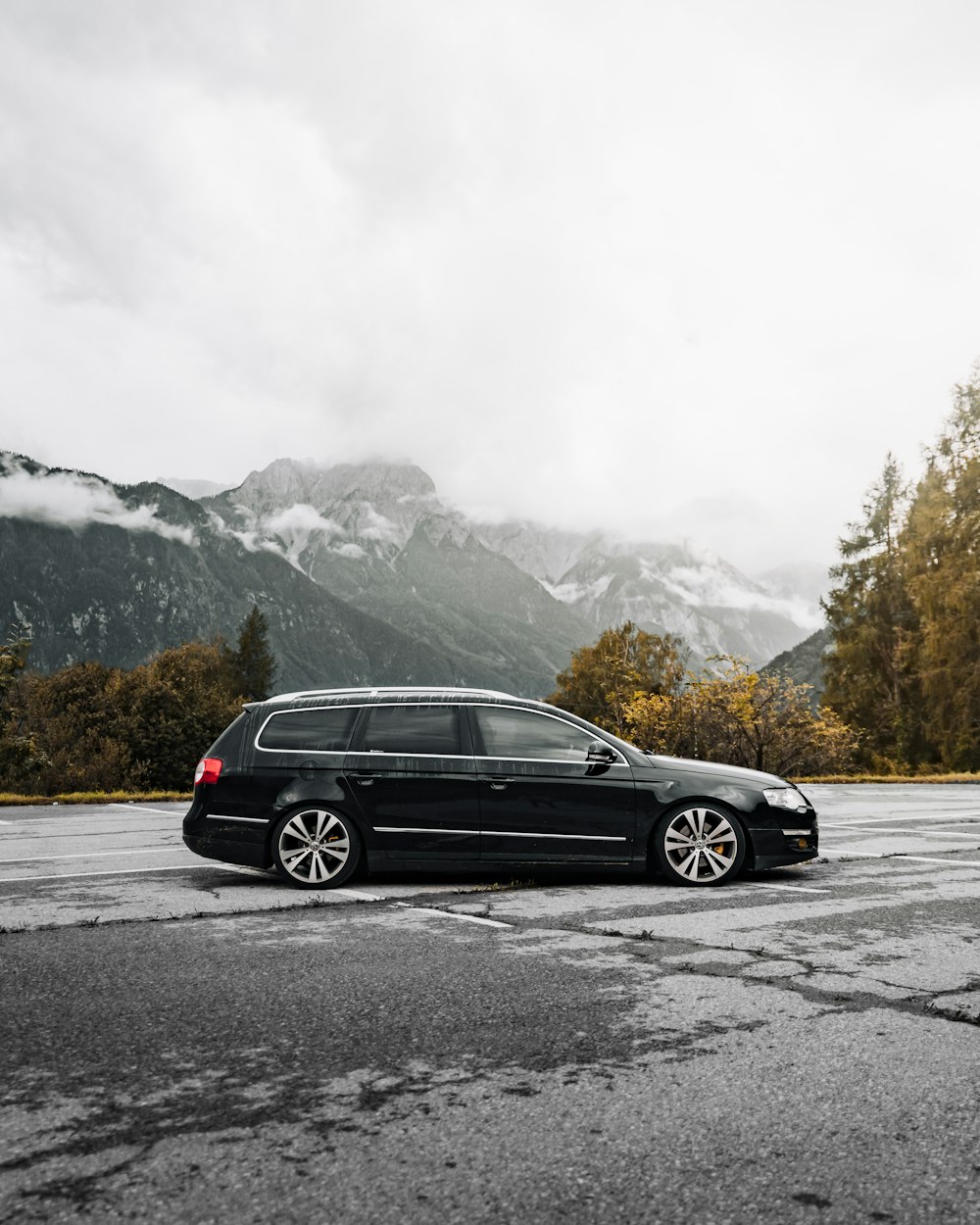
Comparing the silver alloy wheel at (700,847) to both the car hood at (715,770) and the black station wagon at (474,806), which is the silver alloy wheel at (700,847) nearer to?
the black station wagon at (474,806)

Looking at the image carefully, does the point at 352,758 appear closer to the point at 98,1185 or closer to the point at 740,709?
the point at 98,1185

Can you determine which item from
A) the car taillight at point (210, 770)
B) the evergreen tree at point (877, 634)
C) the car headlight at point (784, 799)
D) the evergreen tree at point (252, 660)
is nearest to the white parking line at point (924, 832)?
the car headlight at point (784, 799)

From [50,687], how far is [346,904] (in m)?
37.6

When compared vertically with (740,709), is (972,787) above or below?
below

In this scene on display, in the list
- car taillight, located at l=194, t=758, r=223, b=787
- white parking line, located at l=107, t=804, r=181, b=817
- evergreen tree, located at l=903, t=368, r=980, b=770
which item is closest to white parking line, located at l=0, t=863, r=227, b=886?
car taillight, located at l=194, t=758, r=223, b=787

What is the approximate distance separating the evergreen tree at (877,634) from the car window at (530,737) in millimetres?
36652

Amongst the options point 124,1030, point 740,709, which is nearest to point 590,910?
point 124,1030

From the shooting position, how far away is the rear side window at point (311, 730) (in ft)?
28.8

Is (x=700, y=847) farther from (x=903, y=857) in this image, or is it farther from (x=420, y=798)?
(x=903, y=857)

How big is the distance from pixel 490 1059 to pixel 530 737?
4.76 m

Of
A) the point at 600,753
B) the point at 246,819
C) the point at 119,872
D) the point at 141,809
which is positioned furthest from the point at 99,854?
the point at 141,809

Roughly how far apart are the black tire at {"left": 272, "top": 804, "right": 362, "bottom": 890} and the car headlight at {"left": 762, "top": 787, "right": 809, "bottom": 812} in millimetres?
3387

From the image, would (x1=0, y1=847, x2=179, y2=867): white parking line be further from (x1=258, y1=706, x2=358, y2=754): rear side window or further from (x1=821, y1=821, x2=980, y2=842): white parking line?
(x1=821, y1=821, x2=980, y2=842): white parking line

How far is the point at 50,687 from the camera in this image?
137 ft
